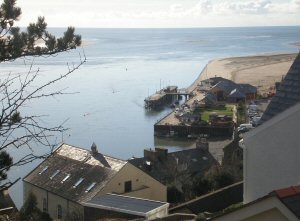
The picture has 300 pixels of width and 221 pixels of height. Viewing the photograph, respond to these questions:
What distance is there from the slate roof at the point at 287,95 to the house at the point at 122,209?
5.35 metres

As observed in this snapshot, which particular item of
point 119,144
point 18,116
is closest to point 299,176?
point 18,116

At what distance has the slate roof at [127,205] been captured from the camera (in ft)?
45.5

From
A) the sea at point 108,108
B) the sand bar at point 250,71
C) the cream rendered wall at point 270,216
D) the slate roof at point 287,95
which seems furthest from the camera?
the sand bar at point 250,71

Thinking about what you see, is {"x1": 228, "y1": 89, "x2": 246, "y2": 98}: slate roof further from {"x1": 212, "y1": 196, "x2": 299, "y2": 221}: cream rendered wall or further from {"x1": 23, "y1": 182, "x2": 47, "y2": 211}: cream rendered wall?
{"x1": 212, "y1": 196, "x2": 299, "y2": 221}: cream rendered wall

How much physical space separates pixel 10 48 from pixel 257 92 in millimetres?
55543

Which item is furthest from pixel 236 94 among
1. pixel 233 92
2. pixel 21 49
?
pixel 21 49

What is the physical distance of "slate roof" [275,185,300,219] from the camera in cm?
332

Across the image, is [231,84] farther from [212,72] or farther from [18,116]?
[18,116]

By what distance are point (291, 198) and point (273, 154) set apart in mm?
4773

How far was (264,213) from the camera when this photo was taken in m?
→ 3.56

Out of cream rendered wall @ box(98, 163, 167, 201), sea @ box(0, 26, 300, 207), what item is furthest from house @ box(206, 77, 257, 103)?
cream rendered wall @ box(98, 163, 167, 201)

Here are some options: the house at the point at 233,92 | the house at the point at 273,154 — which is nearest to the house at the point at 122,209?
the house at the point at 273,154

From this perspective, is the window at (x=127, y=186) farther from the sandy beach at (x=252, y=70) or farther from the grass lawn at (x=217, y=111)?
the sandy beach at (x=252, y=70)

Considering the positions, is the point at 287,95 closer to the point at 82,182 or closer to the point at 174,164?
the point at 82,182
